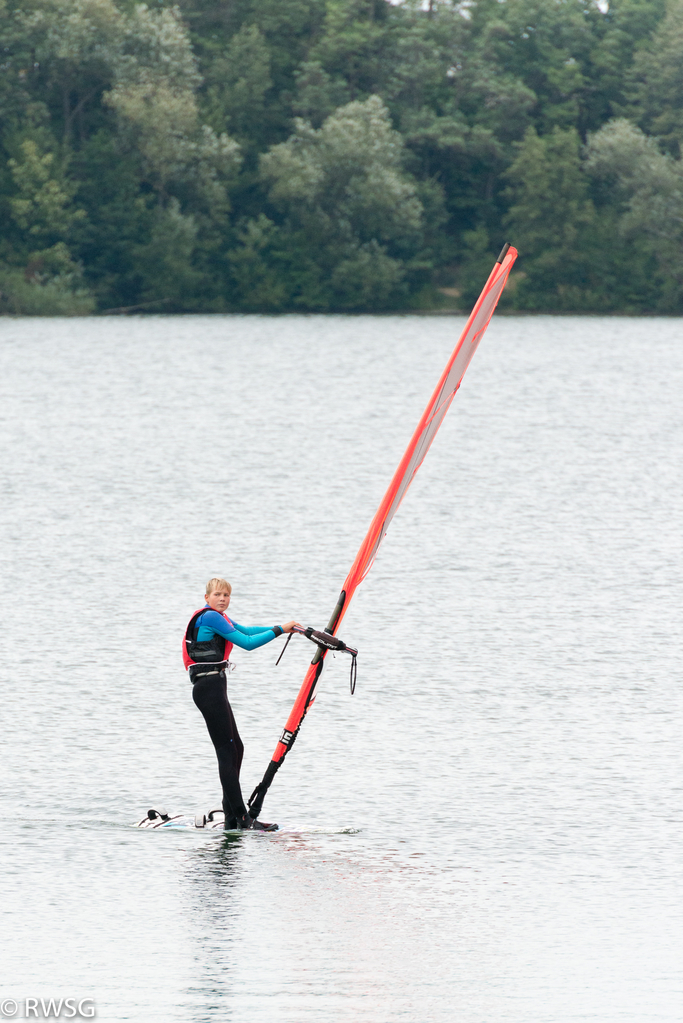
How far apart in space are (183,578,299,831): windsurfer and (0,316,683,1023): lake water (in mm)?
746

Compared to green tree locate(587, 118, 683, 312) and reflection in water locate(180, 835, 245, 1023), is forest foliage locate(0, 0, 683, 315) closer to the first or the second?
green tree locate(587, 118, 683, 312)

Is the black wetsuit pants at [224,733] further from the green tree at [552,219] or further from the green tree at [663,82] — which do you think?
the green tree at [663,82]

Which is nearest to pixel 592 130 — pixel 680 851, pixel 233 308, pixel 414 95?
pixel 414 95

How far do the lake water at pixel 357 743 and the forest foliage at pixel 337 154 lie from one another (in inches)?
2022

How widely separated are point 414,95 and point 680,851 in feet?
293

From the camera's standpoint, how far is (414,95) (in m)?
97.4

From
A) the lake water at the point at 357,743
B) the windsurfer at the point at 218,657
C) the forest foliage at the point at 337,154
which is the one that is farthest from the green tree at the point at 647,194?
the windsurfer at the point at 218,657

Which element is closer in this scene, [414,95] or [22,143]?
[22,143]

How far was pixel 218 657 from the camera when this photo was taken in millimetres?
11711

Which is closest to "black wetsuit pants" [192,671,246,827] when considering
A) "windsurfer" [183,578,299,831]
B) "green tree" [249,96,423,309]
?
"windsurfer" [183,578,299,831]

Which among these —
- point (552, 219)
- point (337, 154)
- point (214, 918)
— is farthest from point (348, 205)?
point (214, 918)

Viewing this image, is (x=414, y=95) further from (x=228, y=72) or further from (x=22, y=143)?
(x=22, y=143)

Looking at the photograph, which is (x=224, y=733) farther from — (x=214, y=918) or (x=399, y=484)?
(x=399, y=484)

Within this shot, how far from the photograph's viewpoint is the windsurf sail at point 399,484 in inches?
463
